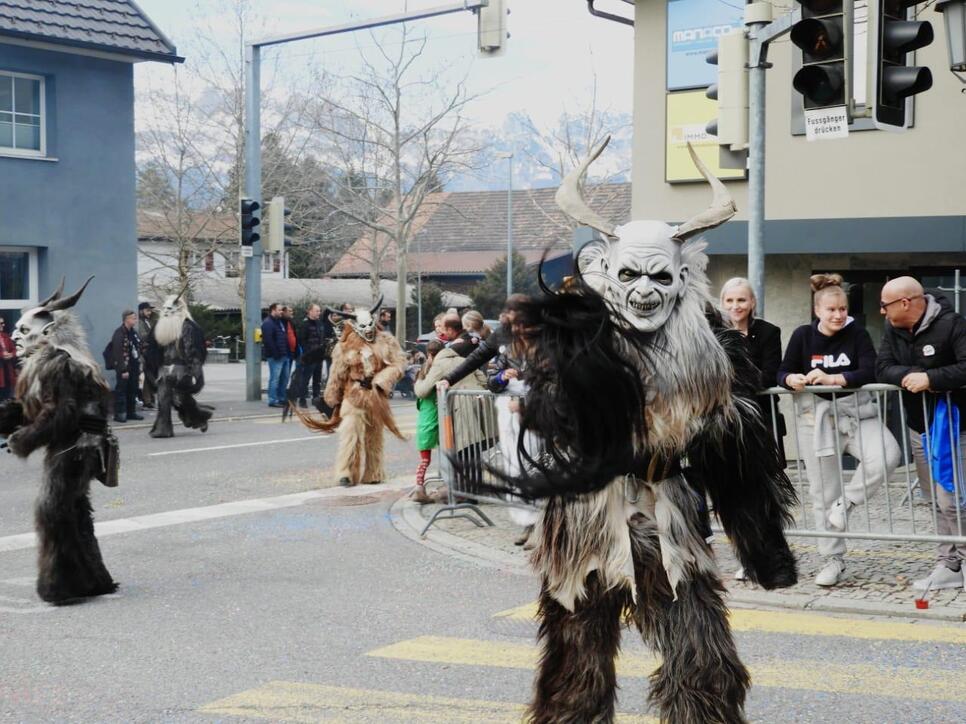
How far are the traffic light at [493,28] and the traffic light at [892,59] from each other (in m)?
8.82

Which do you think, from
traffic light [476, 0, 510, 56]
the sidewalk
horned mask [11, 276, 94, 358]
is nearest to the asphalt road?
the sidewalk

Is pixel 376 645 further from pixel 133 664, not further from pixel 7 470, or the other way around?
pixel 7 470

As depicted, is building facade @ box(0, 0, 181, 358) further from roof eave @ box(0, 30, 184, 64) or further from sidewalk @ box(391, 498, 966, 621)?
sidewalk @ box(391, 498, 966, 621)

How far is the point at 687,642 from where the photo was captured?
163 inches

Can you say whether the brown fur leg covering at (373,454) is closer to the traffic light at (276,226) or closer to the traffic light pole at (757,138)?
the traffic light pole at (757,138)

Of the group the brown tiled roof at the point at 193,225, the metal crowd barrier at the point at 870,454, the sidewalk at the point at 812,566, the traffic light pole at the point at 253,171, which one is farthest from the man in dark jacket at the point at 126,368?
the brown tiled roof at the point at 193,225

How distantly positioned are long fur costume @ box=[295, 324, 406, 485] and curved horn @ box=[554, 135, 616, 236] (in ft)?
25.0

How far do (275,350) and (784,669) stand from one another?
17.3 metres

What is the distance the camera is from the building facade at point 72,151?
20.9 m

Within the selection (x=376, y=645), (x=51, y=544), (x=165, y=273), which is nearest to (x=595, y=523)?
(x=376, y=645)

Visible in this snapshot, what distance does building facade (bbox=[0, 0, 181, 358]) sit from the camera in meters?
20.9

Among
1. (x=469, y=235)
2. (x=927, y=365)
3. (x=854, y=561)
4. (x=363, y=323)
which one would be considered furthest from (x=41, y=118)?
(x=469, y=235)

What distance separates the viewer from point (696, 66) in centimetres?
1427

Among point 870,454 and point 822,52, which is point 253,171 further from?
point 870,454
